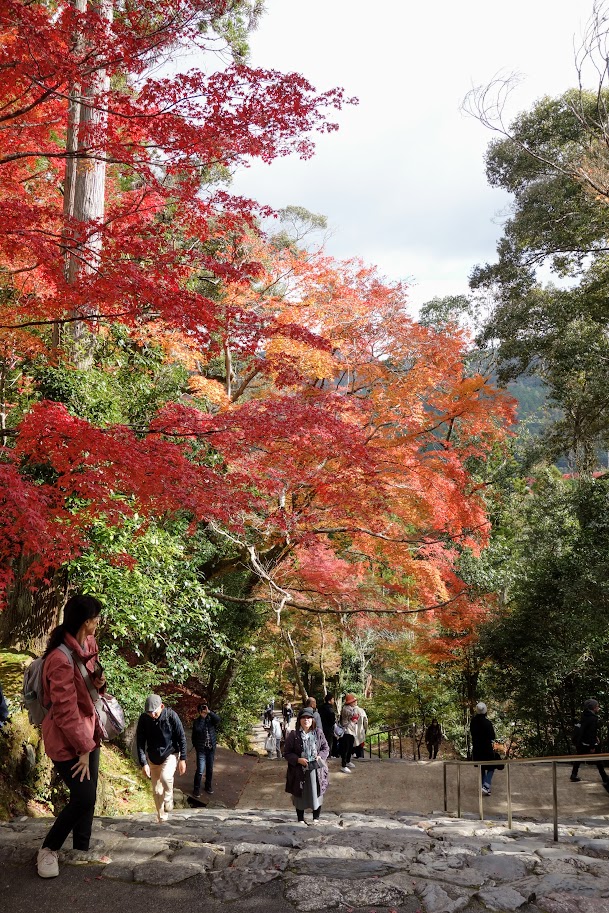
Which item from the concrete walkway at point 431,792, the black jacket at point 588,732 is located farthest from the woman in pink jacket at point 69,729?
the black jacket at point 588,732

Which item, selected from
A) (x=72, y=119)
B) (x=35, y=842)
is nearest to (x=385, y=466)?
(x=72, y=119)

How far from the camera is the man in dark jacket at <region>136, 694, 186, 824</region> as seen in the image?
5688 mm

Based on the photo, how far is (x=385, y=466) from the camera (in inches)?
456

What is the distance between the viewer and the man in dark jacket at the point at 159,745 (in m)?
5.69

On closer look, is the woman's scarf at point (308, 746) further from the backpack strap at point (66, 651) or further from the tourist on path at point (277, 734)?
the tourist on path at point (277, 734)

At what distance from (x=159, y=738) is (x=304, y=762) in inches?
52.6

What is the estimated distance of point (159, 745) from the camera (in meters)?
5.70

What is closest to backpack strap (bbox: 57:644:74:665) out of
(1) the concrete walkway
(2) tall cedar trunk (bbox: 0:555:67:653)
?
(2) tall cedar trunk (bbox: 0:555:67:653)

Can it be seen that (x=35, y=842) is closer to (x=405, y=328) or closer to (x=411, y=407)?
(x=411, y=407)

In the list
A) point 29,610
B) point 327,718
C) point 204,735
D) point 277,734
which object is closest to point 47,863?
point 29,610

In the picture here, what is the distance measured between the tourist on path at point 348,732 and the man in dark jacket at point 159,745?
5.26 metres

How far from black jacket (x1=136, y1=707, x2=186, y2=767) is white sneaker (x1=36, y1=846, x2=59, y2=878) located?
233 cm

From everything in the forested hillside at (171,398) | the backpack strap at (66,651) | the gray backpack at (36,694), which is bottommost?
the gray backpack at (36,694)

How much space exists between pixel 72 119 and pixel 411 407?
7625 mm
